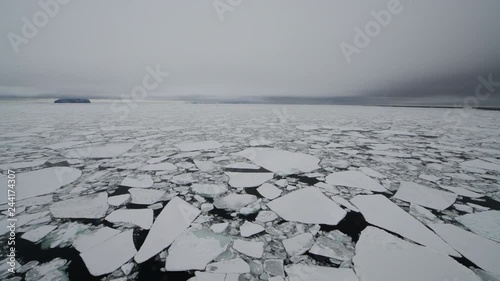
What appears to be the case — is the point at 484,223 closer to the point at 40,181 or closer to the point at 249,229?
the point at 249,229

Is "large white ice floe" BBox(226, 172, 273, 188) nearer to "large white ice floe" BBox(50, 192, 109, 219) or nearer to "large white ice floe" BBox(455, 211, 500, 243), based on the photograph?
"large white ice floe" BBox(50, 192, 109, 219)

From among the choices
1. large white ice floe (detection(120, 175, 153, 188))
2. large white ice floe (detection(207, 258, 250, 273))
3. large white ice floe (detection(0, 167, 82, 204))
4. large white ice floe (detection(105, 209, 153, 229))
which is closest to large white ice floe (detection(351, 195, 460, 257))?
large white ice floe (detection(207, 258, 250, 273))

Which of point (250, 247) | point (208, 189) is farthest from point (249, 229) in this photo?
point (208, 189)

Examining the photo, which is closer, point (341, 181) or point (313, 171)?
point (341, 181)

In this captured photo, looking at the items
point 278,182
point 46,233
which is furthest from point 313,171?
point 46,233

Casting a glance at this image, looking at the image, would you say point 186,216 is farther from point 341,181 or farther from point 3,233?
point 341,181

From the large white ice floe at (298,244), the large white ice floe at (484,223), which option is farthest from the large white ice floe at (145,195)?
the large white ice floe at (484,223)
